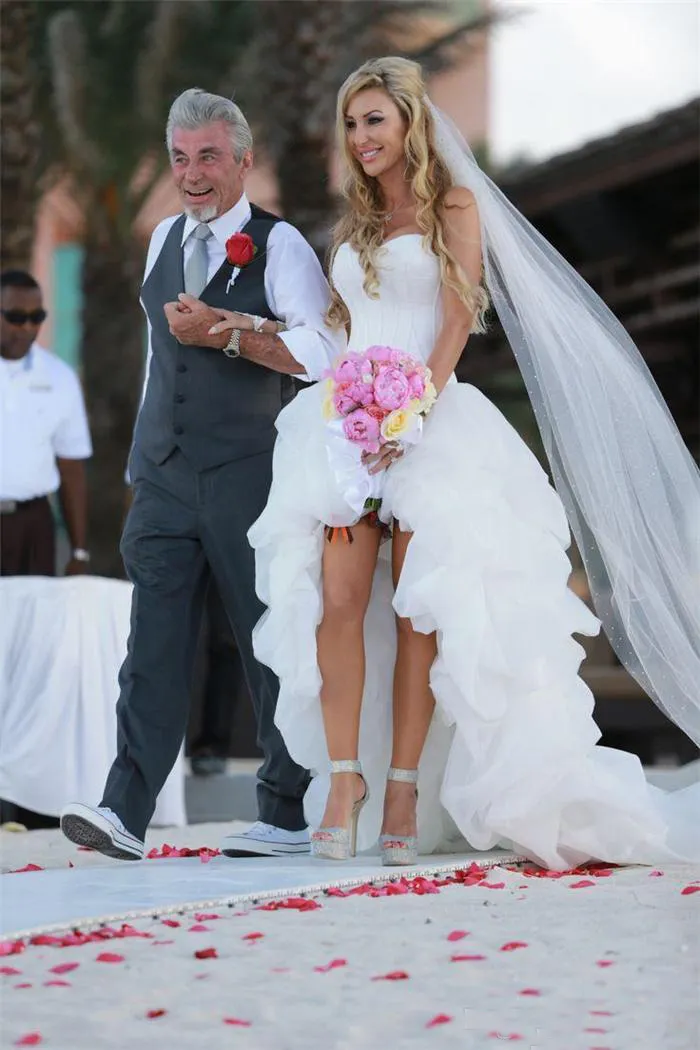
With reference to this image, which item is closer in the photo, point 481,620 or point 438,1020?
point 438,1020

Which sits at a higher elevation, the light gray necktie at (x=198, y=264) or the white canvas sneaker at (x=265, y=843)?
the light gray necktie at (x=198, y=264)

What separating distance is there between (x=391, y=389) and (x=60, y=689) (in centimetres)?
325

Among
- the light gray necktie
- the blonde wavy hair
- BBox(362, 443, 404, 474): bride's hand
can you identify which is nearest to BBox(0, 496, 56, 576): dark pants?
the light gray necktie

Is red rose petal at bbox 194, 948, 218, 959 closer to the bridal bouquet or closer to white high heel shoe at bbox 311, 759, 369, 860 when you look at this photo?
white high heel shoe at bbox 311, 759, 369, 860

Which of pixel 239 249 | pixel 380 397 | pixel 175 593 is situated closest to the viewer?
pixel 380 397

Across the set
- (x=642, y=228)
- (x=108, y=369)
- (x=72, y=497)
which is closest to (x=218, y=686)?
(x=72, y=497)

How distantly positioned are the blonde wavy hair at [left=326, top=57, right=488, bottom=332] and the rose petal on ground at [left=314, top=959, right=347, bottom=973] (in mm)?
2078

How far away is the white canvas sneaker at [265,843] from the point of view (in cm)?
517

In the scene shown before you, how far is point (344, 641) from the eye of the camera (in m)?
5.04

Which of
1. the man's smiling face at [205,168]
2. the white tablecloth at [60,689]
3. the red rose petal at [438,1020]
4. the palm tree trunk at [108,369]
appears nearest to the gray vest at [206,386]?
the man's smiling face at [205,168]

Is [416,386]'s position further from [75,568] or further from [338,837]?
[75,568]

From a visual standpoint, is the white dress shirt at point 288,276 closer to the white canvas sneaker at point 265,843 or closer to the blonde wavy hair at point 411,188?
the blonde wavy hair at point 411,188

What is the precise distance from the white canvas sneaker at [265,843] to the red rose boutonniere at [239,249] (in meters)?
1.64

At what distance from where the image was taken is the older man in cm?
514
